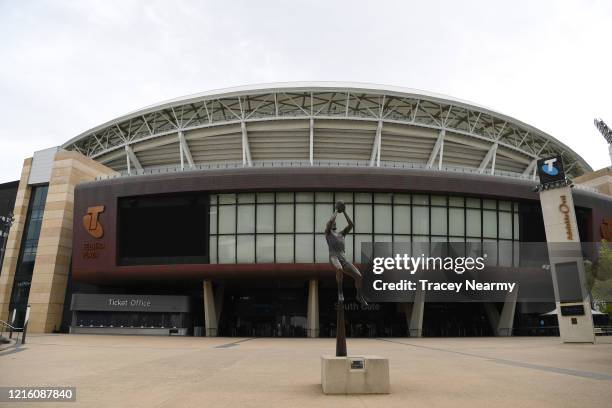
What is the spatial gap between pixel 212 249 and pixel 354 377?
110 feet

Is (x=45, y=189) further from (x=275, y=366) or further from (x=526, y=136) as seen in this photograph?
(x=526, y=136)

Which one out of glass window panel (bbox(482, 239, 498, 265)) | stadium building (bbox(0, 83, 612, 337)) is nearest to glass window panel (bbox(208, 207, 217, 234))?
stadium building (bbox(0, 83, 612, 337))

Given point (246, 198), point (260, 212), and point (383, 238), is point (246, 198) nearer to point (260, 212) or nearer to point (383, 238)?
point (260, 212)

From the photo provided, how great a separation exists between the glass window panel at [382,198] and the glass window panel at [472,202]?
21.9 feet

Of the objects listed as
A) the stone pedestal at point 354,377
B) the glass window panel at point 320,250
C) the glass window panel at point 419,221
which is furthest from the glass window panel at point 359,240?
the stone pedestal at point 354,377

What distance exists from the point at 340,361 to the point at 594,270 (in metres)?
31.1

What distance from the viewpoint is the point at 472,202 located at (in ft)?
150

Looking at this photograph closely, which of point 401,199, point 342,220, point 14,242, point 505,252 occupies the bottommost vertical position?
point 505,252

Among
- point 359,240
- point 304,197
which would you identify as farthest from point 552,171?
point 304,197

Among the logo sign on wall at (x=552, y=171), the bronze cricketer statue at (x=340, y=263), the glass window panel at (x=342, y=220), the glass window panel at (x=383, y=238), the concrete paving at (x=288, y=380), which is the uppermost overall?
the logo sign on wall at (x=552, y=171)

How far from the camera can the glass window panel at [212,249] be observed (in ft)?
145

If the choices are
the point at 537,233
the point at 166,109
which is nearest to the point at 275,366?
the point at 537,233

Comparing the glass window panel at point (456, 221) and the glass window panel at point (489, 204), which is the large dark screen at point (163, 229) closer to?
the glass window panel at point (456, 221)

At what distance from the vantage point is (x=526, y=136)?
63.9m
